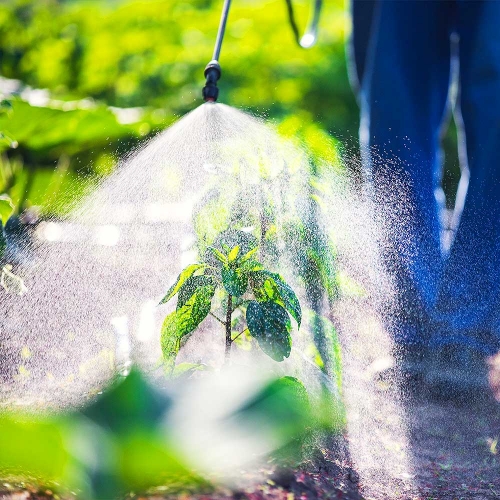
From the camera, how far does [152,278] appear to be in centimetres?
160

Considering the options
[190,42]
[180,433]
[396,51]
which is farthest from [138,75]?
[180,433]

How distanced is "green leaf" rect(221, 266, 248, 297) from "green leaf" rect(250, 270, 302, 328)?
43 millimetres

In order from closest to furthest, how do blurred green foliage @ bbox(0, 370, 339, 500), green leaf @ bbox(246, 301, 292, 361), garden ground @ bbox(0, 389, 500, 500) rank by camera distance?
blurred green foliage @ bbox(0, 370, 339, 500) → garden ground @ bbox(0, 389, 500, 500) → green leaf @ bbox(246, 301, 292, 361)

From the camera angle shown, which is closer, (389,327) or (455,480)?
(455,480)

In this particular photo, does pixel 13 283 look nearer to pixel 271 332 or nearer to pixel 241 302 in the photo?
pixel 241 302

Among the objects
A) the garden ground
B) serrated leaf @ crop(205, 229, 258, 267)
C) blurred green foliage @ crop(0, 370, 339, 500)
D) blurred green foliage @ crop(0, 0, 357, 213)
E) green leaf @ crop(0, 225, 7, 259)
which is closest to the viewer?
blurred green foliage @ crop(0, 370, 339, 500)

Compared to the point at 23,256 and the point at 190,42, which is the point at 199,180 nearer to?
the point at 23,256

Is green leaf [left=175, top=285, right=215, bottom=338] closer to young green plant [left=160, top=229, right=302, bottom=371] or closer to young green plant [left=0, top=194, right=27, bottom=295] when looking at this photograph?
young green plant [left=160, top=229, right=302, bottom=371]

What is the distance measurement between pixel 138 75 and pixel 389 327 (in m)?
3.48

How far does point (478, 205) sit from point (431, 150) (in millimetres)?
352

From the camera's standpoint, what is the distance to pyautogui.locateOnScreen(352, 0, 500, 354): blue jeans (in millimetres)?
1854

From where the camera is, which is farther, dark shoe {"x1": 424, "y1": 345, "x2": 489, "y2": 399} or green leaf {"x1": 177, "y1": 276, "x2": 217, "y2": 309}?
dark shoe {"x1": 424, "y1": 345, "x2": 489, "y2": 399}

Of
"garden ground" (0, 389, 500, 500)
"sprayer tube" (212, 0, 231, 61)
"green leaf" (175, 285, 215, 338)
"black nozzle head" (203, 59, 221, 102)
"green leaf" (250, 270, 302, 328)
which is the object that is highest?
"sprayer tube" (212, 0, 231, 61)

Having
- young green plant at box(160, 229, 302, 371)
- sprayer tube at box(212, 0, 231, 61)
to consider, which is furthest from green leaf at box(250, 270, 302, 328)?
sprayer tube at box(212, 0, 231, 61)
